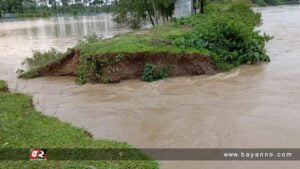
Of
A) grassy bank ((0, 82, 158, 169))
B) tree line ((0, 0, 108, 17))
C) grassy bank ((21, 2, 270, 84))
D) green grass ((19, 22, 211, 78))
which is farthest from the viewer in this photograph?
tree line ((0, 0, 108, 17))

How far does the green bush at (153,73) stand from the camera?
10.4 m

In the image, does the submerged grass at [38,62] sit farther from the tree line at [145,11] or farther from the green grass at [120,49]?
the tree line at [145,11]

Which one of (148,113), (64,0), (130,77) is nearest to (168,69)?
(130,77)

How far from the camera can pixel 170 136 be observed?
239 inches

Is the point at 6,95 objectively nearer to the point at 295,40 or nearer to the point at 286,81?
the point at 286,81

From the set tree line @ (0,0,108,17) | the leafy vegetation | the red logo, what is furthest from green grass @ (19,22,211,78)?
the leafy vegetation

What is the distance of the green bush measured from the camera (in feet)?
34.0

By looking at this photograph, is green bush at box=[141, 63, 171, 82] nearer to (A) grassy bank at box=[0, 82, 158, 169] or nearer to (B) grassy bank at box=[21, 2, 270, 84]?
(B) grassy bank at box=[21, 2, 270, 84]

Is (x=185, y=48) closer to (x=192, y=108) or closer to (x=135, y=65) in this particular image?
(x=135, y=65)

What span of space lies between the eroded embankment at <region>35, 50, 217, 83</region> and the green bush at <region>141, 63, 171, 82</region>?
102mm

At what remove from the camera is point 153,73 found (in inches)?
413

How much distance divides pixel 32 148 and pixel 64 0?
3372 inches

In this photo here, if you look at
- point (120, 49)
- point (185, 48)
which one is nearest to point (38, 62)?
point (120, 49)

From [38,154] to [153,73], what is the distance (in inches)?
245
